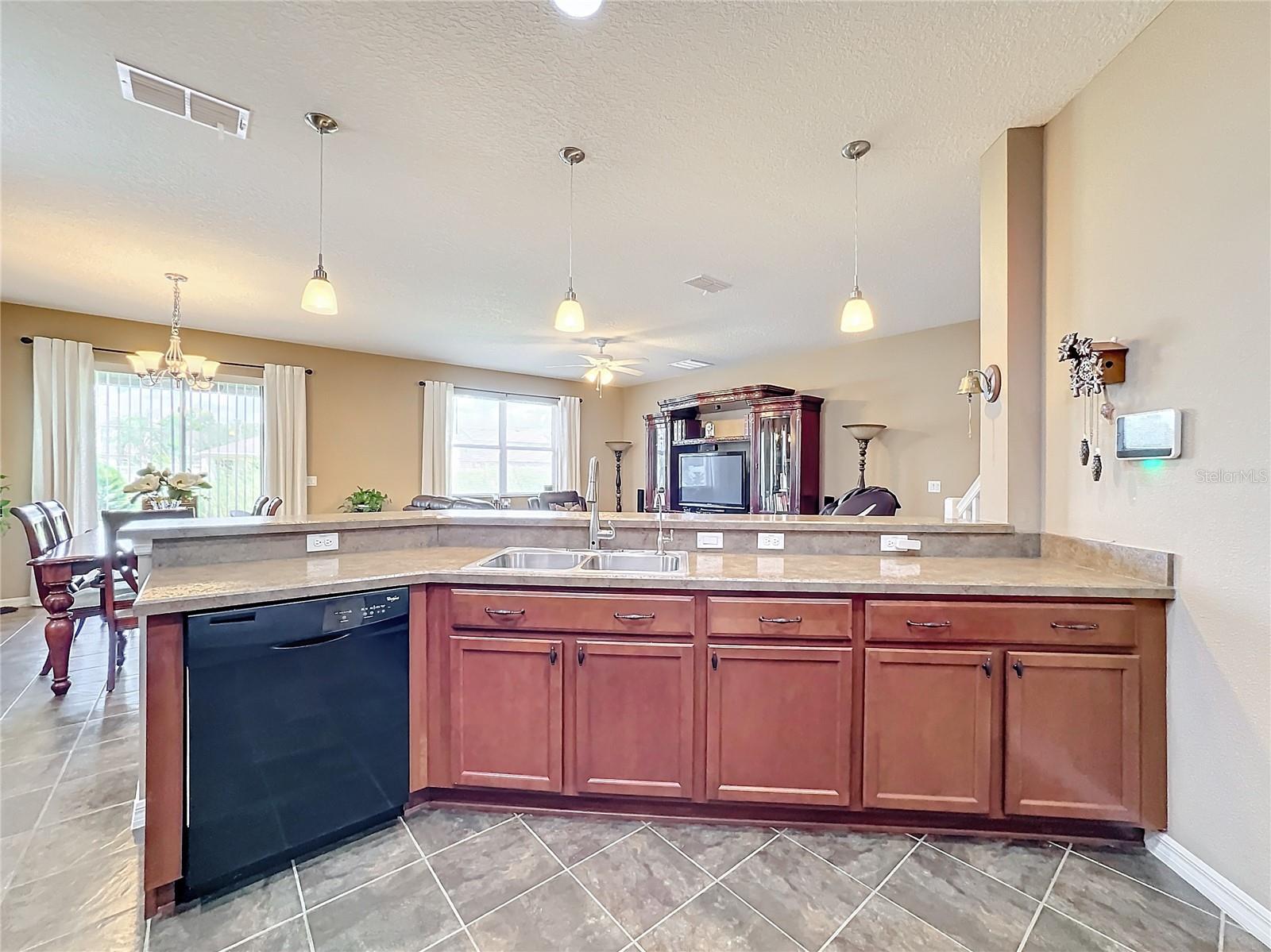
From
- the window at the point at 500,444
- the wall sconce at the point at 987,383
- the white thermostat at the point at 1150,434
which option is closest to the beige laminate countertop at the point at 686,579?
the white thermostat at the point at 1150,434

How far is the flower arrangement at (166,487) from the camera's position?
11.5ft

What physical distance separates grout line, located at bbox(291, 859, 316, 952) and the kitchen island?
0.38m

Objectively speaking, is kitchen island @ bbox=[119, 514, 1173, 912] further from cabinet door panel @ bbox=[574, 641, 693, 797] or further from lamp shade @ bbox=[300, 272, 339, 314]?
lamp shade @ bbox=[300, 272, 339, 314]

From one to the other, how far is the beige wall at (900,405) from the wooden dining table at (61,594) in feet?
19.2

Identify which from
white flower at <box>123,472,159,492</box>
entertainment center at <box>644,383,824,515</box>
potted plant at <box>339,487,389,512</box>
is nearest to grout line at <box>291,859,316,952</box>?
white flower at <box>123,472,159,492</box>

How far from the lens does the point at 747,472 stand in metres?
6.41

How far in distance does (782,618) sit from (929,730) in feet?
1.97

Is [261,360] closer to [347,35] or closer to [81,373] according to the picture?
[81,373]

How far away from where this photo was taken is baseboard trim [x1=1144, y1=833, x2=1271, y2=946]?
1383mm

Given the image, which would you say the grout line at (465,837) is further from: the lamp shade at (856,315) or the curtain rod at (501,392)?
the curtain rod at (501,392)

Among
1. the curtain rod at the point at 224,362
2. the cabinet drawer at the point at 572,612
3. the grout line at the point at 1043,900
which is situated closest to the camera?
the grout line at the point at 1043,900

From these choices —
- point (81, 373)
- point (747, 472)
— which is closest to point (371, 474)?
point (81, 373)

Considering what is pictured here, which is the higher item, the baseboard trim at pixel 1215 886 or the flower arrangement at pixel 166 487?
the flower arrangement at pixel 166 487

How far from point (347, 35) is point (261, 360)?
501 centimetres
